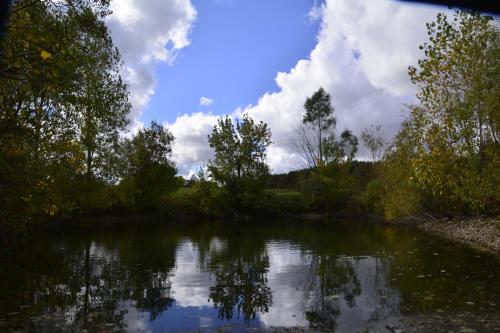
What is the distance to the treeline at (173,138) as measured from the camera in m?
8.04

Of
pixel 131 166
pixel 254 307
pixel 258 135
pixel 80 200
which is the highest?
pixel 258 135

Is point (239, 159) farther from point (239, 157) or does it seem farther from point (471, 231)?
point (471, 231)

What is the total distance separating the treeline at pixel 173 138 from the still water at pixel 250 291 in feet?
8.81

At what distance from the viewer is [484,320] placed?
8.59 meters

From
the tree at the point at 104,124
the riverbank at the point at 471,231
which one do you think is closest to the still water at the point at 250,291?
the riverbank at the point at 471,231

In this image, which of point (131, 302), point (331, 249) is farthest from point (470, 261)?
point (131, 302)

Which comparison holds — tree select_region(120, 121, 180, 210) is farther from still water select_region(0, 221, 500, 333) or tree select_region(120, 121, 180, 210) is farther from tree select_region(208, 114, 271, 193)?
still water select_region(0, 221, 500, 333)

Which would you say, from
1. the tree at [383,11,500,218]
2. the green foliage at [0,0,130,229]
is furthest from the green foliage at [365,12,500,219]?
the green foliage at [0,0,130,229]

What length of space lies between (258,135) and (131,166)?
73.2ft

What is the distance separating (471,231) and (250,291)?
73.3ft

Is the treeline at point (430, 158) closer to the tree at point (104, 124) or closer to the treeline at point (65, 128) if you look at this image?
the treeline at point (65, 128)

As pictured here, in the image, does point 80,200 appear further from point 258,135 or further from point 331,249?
point 258,135

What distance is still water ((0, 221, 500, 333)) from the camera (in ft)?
30.9

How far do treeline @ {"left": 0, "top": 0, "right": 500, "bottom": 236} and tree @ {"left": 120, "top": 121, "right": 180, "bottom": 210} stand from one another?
7.2 inches
